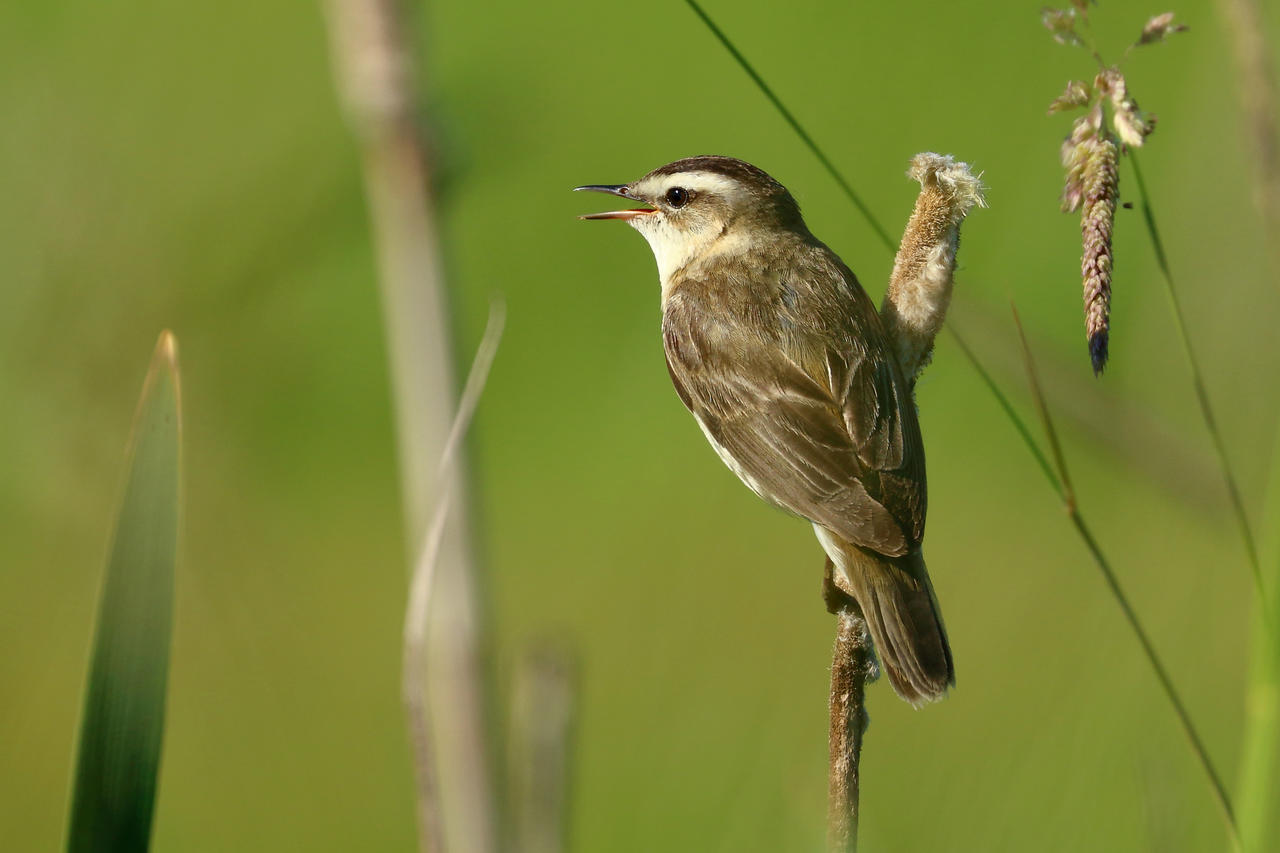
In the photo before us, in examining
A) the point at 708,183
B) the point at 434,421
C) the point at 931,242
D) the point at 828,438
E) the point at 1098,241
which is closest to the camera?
the point at 434,421

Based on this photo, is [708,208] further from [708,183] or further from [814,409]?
[814,409]

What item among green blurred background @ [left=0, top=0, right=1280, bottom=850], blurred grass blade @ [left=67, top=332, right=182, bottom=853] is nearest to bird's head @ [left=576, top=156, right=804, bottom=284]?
green blurred background @ [left=0, top=0, right=1280, bottom=850]

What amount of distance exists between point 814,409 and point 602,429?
4.75 m

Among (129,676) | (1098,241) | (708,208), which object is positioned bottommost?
(129,676)

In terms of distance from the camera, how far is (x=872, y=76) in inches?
310

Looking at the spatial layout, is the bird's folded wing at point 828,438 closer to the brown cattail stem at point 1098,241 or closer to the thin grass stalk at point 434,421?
the brown cattail stem at point 1098,241

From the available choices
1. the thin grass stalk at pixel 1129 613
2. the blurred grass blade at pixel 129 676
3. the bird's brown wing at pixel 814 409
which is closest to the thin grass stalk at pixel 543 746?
the blurred grass blade at pixel 129 676

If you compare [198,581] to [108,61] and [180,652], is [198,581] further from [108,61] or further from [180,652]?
[108,61]

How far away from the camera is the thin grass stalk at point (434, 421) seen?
953mm

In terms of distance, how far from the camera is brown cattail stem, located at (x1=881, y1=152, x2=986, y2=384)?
188 cm

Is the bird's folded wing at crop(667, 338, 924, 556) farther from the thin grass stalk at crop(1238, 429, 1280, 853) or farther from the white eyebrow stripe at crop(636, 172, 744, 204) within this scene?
the thin grass stalk at crop(1238, 429, 1280, 853)

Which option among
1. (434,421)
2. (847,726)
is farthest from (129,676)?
(847,726)

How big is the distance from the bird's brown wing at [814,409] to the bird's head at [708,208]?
0.32 meters

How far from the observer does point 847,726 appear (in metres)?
1.58
